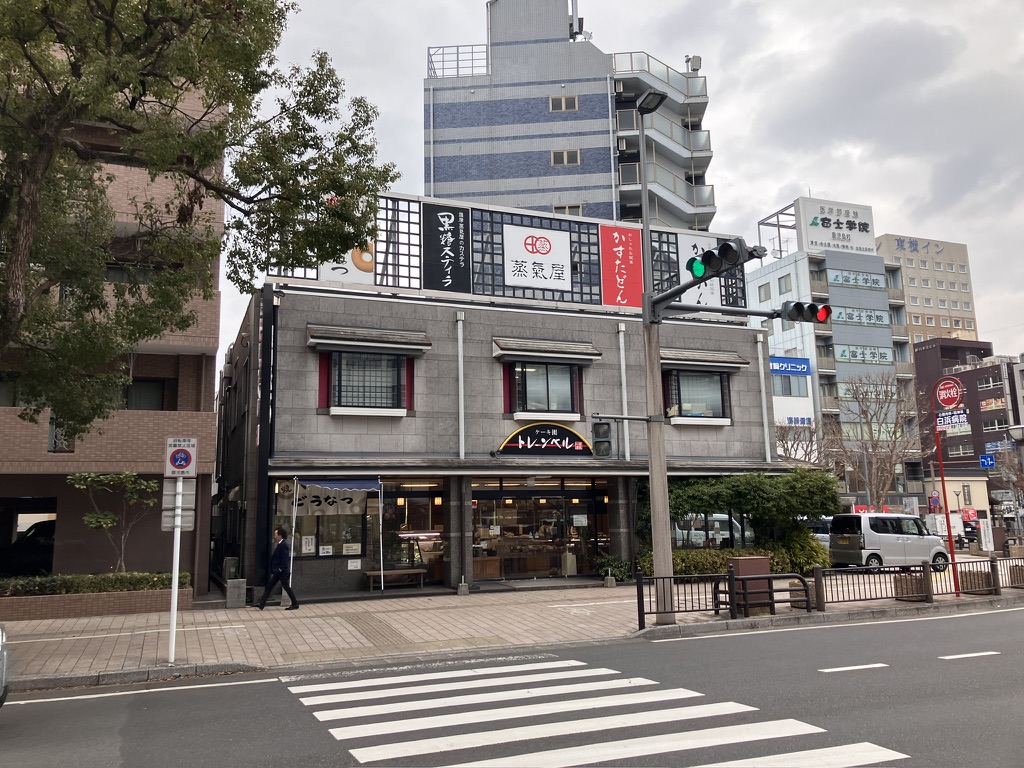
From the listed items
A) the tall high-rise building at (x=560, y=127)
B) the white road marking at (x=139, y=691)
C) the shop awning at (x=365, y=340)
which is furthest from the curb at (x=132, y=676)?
the tall high-rise building at (x=560, y=127)

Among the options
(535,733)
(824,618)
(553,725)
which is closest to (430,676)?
(553,725)

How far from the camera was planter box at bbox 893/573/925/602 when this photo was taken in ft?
54.4

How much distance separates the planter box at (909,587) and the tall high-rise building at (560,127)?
101 ft

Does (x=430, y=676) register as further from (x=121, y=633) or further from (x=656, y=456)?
(x=121, y=633)

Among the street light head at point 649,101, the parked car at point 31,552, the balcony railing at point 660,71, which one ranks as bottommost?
the parked car at point 31,552

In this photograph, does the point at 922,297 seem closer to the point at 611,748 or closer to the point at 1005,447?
the point at 1005,447

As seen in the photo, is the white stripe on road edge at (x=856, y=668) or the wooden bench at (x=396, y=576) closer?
the white stripe on road edge at (x=856, y=668)

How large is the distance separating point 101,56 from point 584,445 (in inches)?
583

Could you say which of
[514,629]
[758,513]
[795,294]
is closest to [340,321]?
[514,629]

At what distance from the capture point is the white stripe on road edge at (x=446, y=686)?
9095 mm

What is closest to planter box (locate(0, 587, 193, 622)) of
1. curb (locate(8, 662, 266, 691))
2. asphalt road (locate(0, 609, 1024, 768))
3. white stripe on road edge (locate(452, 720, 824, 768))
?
curb (locate(8, 662, 266, 691))

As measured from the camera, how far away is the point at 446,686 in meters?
9.70

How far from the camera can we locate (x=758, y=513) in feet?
68.7

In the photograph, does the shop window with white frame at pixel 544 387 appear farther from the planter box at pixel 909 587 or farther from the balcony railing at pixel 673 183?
the balcony railing at pixel 673 183
